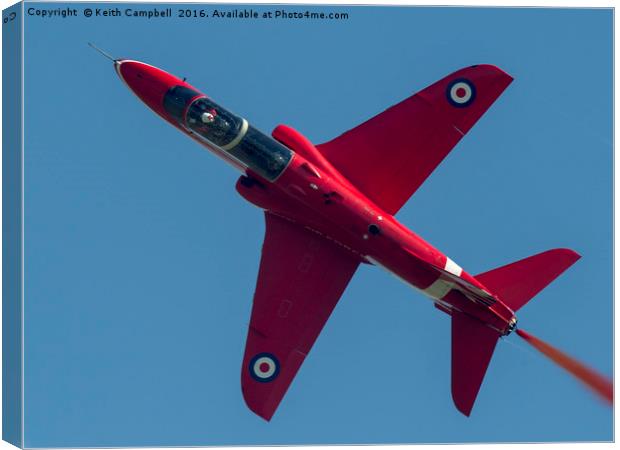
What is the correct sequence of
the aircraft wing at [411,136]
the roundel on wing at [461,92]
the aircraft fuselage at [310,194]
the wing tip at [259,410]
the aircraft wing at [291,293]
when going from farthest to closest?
the roundel on wing at [461,92] < the aircraft wing at [411,136] < the aircraft wing at [291,293] < the wing tip at [259,410] < the aircraft fuselage at [310,194]

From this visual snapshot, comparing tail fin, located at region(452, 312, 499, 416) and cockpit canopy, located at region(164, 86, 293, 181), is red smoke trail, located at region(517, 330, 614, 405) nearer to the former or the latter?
tail fin, located at region(452, 312, 499, 416)

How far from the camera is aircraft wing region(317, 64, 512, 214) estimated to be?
1991cm

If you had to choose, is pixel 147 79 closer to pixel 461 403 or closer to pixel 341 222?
pixel 341 222

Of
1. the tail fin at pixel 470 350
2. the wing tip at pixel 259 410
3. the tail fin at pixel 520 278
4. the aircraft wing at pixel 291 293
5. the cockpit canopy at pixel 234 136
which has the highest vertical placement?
the tail fin at pixel 520 278

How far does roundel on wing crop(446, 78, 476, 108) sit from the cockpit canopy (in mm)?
2986

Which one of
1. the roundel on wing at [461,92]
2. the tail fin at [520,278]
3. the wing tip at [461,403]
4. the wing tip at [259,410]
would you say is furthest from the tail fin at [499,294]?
the wing tip at [259,410]

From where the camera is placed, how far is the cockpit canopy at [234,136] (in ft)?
63.1

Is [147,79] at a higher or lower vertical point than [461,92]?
lower

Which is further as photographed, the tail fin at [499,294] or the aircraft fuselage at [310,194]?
the tail fin at [499,294]

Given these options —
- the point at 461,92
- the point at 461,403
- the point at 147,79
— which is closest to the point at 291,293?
the point at 461,403

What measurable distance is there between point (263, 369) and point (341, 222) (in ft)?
8.64

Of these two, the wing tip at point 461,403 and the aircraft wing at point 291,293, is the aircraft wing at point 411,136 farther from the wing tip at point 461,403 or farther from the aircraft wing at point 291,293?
the wing tip at point 461,403

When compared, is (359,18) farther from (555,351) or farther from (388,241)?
(555,351)

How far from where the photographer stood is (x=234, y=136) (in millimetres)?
19281
